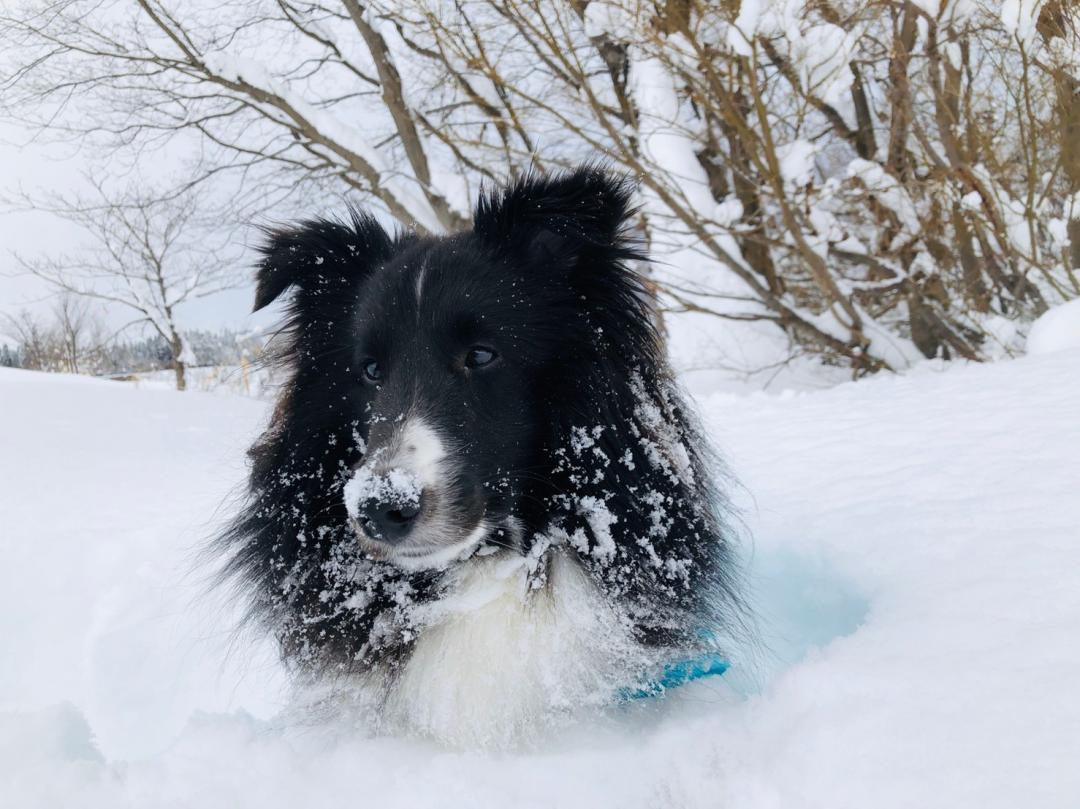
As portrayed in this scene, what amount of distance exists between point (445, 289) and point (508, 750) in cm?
121

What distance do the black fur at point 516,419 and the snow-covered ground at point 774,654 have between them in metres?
0.32

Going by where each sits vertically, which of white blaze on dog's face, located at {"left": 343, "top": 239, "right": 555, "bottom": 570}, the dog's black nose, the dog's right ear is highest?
the dog's right ear

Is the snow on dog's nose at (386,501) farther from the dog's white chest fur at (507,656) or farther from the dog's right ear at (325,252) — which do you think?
the dog's right ear at (325,252)

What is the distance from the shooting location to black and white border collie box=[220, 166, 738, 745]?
73.8 inches

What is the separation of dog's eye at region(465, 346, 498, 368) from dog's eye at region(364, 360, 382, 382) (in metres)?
0.27

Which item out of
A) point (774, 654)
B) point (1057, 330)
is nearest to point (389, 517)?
point (774, 654)

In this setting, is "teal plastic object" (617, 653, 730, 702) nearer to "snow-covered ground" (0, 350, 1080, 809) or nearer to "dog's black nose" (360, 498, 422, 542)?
"snow-covered ground" (0, 350, 1080, 809)

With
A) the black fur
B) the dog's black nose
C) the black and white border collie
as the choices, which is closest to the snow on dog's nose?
the dog's black nose

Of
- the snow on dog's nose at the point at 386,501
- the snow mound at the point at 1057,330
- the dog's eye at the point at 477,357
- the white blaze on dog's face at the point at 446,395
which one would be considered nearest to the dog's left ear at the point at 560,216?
the white blaze on dog's face at the point at 446,395

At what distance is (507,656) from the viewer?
1.92 m

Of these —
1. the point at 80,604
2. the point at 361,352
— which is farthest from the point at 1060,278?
the point at 80,604

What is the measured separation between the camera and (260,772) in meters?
1.51

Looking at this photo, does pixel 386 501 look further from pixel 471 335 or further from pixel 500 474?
pixel 471 335

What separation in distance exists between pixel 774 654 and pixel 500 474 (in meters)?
1.32
